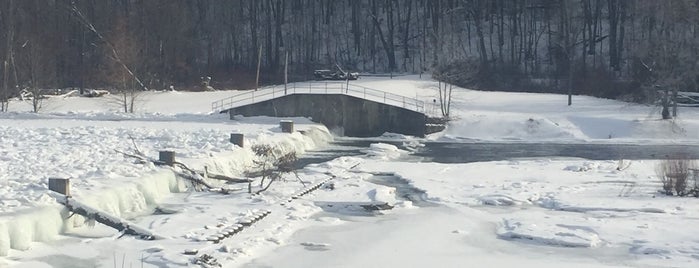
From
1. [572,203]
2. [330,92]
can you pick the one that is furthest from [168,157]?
[330,92]

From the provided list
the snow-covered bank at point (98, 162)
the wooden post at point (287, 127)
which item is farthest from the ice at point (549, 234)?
the wooden post at point (287, 127)

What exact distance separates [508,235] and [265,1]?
7796 cm

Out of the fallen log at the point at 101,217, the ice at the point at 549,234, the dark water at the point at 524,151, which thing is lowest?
the ice at the point at 549,234

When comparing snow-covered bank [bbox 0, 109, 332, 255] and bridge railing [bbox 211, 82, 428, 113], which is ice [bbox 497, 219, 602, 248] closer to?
snow-covered bank [bbox 0, 109, 332, 255]

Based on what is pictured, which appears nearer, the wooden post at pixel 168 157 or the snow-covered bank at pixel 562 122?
the wooden post at pixel 168 157

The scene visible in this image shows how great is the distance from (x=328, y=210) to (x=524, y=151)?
21.0m

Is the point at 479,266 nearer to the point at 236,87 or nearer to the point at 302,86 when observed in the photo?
the point at 302,86

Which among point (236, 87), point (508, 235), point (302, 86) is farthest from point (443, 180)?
point (236, 87)

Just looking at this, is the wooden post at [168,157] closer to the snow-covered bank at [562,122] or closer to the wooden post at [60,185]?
the wooden post at [60,185]

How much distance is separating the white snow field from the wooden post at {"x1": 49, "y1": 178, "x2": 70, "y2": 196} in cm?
39

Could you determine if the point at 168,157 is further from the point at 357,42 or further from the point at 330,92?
the point at 357,42

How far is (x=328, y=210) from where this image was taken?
22.3m

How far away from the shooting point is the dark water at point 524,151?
126ft

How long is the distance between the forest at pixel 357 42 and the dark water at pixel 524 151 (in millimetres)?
8633
